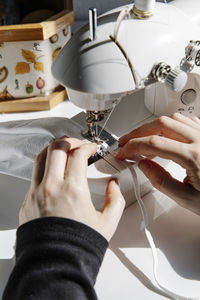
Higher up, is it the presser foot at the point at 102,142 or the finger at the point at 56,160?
the finger at the point at 56,160

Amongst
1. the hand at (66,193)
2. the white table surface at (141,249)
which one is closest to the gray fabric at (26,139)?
the white table surface at (141,249)

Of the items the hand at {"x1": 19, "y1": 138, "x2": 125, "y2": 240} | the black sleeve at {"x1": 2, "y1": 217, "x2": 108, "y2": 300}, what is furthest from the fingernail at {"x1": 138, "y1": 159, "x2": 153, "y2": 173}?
the black sleeve at {"x1": 2, "y1": 217, "x2": 108, "y2": 300}

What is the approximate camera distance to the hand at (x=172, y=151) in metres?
0.66

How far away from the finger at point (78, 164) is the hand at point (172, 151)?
11 centimetres

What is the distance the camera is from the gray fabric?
764 mm

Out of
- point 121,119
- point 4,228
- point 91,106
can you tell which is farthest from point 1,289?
point 121,119

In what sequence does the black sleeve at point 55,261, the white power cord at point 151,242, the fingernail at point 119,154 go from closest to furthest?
1. the black sleeve at point 55,261
2. the white power cord at point 151,242
3. the fingernail at point 119,154

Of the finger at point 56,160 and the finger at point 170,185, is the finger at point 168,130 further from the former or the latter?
the finger at point 56,160

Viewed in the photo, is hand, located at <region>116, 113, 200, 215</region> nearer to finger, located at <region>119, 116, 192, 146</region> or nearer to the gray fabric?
finger, located at <region>119, 116, 192, 146</region>

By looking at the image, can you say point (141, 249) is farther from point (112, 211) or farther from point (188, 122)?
point (188, 122)

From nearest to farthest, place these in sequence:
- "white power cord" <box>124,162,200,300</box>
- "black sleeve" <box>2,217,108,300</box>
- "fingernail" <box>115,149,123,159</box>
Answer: "black sleeve" <box>2,217,108,300</box> < "white power cord" <box>124,162,200,300</box> < "fingernail" <box>115,149,123,159</box>

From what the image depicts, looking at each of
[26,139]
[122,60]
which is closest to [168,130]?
[122,60]

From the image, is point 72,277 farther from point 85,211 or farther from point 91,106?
point 91,106

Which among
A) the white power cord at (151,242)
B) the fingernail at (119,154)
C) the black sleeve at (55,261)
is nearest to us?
the black sleeve at (55,261)
